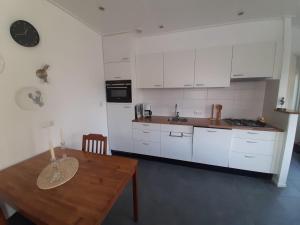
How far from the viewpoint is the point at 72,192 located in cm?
100

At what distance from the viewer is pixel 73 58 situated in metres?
2.10

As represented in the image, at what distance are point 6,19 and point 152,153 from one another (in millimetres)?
2651

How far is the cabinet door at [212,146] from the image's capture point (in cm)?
225

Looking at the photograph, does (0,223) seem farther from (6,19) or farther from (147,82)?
(147,82)

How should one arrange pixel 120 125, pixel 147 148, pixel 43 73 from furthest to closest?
1. pixel 120 125
2. pixel 147 148
3. pixel 43 73

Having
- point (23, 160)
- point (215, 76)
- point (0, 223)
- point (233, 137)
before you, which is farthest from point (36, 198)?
point (215, 76)

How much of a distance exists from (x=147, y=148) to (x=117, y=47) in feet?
6.78

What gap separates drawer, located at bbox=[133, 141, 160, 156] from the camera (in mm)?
2697

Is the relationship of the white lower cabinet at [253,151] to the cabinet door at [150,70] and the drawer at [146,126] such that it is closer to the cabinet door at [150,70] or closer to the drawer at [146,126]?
the drawer at [146,126]

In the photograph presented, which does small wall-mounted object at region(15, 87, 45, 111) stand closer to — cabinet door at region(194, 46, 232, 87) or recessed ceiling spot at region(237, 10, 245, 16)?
cabinet door at region(194, 46, 232, 87)

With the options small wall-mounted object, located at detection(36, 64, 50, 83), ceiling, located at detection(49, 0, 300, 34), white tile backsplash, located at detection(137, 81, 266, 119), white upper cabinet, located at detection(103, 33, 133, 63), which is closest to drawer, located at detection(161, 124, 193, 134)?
white tile backsplash, located at detection(137, 81, 266, 119)

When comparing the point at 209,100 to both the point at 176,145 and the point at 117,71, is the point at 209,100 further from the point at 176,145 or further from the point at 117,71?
the point at 117,71

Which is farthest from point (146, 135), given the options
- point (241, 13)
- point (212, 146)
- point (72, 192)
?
point (241, 13)

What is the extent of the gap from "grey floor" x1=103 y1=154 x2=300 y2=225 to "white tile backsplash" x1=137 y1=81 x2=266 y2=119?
115cm
